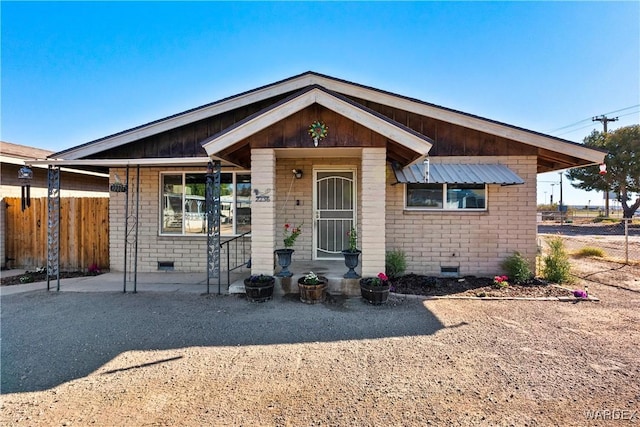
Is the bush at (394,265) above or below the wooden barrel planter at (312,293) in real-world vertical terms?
above

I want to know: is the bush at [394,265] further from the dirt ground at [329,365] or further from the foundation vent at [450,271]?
the dirt ground at [329,365]

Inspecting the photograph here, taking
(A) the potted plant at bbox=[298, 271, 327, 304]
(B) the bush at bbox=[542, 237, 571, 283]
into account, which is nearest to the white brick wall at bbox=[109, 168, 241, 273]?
(A) the potted plant at bbox=[298, 271, 327, 304]

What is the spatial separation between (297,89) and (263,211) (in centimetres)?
345

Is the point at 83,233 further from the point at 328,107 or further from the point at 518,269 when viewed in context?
the point at 518,269

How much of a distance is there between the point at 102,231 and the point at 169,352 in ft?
19.7

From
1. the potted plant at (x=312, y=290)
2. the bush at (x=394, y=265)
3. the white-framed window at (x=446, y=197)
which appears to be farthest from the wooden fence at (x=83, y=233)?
the white-framed window at (x=446, y=197)

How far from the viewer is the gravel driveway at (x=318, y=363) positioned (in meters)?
2.50

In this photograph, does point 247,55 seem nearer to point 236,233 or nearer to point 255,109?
point 255,109

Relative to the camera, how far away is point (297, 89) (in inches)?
287

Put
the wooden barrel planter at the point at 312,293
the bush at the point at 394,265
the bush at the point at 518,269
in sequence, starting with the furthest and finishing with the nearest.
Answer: the bush at the point at 394,265
the bush at the point at 518,269
the wooden barrel planter at the point at 312,293

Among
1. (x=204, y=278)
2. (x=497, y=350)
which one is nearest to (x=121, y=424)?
(x=497, y=350)

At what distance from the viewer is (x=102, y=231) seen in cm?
790

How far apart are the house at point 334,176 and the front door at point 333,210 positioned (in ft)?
0.09

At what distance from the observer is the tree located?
24500mm
